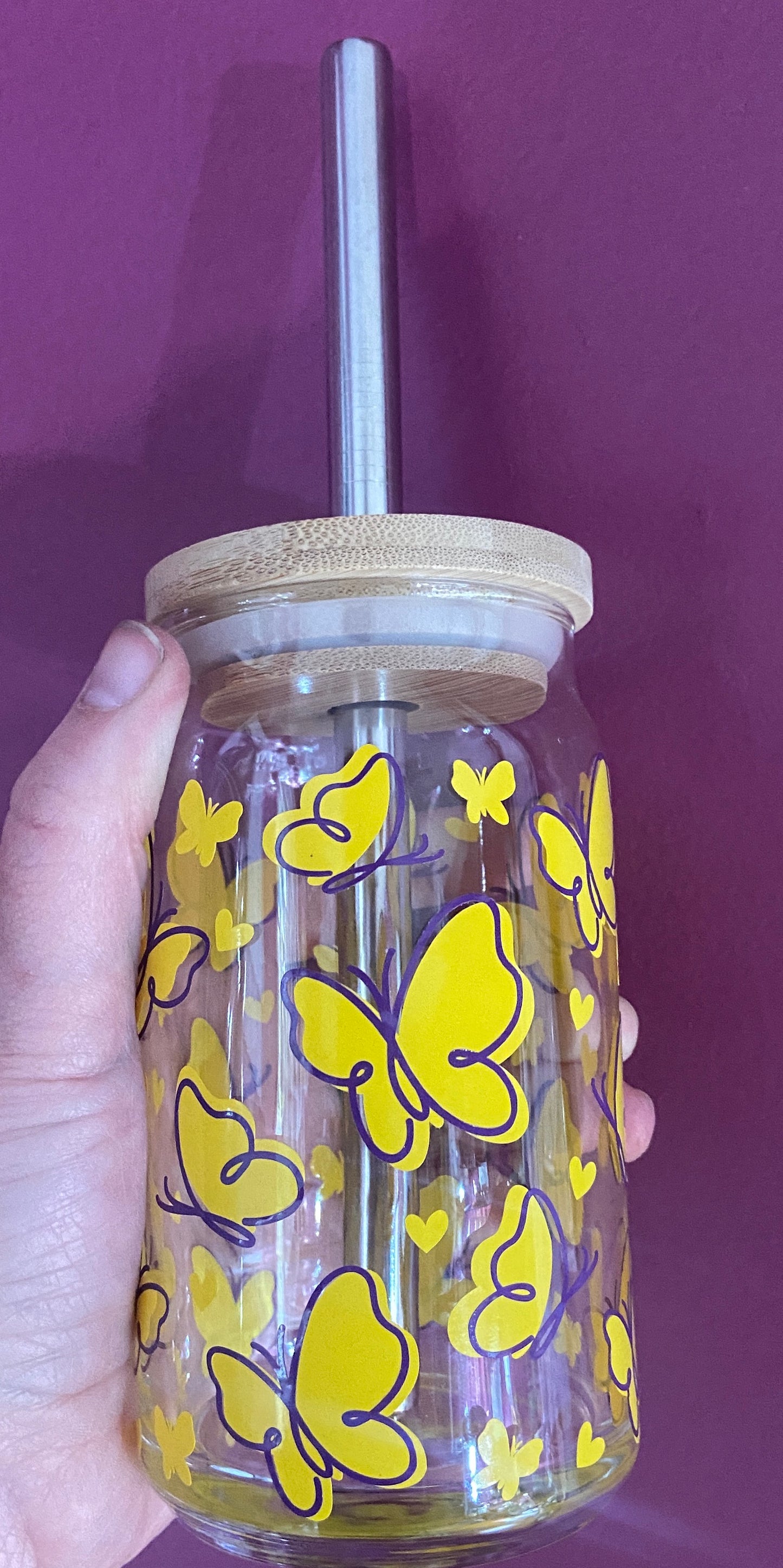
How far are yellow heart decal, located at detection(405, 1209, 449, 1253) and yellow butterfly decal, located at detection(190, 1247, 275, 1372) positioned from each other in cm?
6

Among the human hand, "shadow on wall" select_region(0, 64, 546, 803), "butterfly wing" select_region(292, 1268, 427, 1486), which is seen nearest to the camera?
"butterfly wing" select_region(292, 1268, 427, 1486)

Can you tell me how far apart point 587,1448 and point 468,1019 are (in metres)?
0.18

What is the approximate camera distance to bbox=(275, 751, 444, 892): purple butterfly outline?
484 millimetres

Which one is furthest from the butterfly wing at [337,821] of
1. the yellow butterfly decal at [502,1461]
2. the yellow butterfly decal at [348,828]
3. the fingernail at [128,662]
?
the yellow butterfly decal at [502,1461]

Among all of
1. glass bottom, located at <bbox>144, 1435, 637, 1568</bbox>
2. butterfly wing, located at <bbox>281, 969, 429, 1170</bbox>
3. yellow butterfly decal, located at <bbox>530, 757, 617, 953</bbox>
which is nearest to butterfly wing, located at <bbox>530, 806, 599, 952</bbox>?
yellow butterfly decal, located at <bbox>530, 757, 617, 953</bbox>

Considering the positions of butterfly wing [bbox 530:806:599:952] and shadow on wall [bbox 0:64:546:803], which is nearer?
butterfly wing [bbox 530:806:599:952]

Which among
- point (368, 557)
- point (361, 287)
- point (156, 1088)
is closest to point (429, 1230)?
point (156, 1088)

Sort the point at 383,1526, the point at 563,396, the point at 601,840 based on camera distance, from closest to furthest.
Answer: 1. the point at 383,1526
2. the point at 601,840
3. the point at 563,396

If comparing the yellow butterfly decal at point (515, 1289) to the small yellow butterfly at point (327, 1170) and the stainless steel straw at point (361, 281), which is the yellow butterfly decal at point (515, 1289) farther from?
the stainless steel straw at point (361, 281)

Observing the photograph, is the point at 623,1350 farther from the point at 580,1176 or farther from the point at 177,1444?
the point at 177,1444

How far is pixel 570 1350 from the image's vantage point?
496 mm

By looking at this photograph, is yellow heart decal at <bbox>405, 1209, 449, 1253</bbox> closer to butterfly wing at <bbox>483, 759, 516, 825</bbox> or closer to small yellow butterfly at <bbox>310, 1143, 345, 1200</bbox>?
small yellow butterfly at <bbox>310, 1143, 345, 1200</bbox>

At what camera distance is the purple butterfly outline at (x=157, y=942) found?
52 centimetres

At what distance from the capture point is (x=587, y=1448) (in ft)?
1.60
